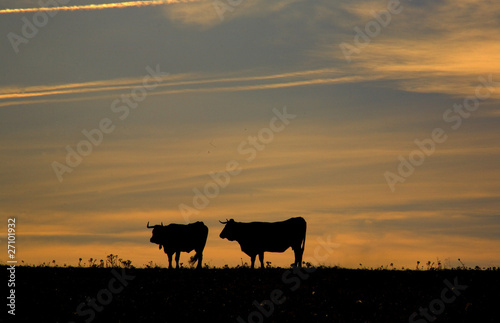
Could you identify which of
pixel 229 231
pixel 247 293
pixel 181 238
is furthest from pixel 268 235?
pixel 247 293

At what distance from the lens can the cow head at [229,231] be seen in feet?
125

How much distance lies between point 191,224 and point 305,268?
37.9 ft

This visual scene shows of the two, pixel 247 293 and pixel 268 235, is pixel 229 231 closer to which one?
pixel 268 235

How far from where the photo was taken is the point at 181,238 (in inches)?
1448

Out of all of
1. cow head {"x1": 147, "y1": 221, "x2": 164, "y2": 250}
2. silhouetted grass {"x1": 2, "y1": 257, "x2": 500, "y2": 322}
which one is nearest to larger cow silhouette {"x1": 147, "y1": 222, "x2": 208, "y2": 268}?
cow head {"x1": 147, "y1": 221, "x2": 164, "y2": 250}

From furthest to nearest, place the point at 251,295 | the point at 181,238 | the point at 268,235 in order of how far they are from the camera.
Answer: the point at 268,235
the point at 181,238
the point at 251,295

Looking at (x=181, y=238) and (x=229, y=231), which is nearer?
(x=181, y=238)

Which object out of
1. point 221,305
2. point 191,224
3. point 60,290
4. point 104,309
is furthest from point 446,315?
point 191,224

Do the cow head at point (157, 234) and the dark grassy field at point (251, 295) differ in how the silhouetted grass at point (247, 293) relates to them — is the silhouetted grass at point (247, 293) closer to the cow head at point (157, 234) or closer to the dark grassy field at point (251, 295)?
the dark grassy field at point (251, 295)

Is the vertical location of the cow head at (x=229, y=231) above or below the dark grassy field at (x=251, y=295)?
above

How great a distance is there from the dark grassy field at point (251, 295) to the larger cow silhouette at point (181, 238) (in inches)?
340

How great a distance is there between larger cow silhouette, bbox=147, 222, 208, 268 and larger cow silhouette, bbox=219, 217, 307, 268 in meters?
1.40

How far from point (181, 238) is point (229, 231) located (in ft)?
8.89

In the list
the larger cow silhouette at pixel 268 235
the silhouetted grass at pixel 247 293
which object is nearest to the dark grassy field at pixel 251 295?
the silhouetted grass at pixel 247 293
